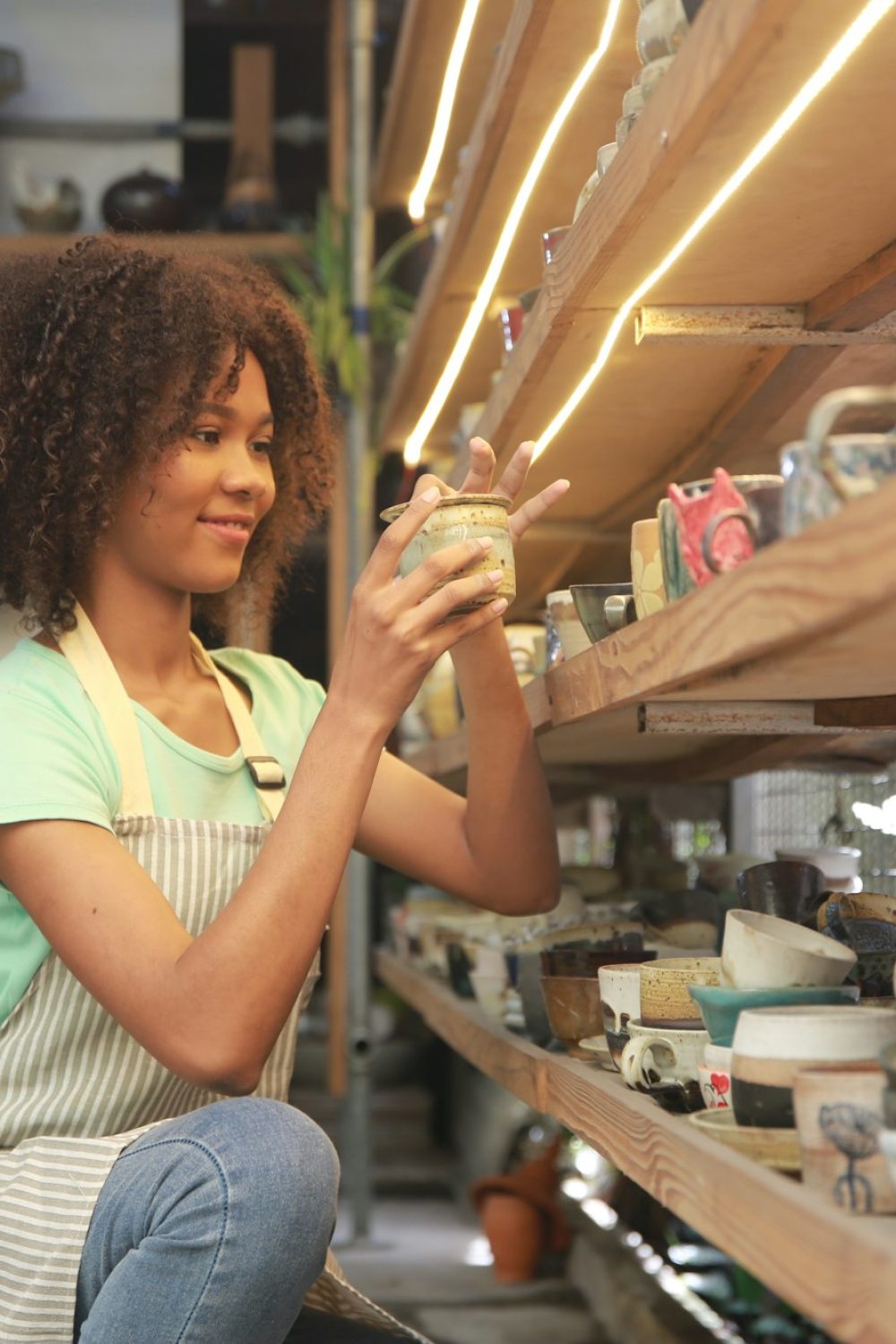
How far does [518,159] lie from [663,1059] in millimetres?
1208

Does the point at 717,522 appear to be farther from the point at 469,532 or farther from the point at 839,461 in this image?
the point at 469,532

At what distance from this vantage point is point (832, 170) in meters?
1.10

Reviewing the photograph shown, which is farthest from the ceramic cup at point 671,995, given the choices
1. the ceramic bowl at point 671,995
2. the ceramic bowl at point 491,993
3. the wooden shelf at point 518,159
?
the wooden shelf at point 518,159

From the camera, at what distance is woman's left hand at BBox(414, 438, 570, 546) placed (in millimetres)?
1405

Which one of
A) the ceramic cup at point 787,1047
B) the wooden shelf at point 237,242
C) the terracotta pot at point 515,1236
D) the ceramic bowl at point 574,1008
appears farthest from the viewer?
the wooden shelf at point 237,242

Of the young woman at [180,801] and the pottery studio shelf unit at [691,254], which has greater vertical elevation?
the pottery studio shelf unit at [691,254]

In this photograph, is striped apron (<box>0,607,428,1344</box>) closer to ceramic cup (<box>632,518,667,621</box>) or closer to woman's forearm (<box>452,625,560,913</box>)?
woman's forearm (<box>452,625,560,913</box>)

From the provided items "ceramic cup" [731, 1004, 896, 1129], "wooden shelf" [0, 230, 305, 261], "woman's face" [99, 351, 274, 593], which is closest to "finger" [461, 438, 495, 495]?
"woman's face" [99, 351, 274, 593]

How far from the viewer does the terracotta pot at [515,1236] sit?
2854 mm

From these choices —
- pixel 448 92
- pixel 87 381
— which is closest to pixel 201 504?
pixel 87 381

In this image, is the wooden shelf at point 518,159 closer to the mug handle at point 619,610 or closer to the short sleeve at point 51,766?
the mug handle at point 619,610

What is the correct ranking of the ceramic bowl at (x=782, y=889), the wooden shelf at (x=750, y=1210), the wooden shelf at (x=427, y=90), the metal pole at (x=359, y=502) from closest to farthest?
the wooden shelf at (x=750, y=1210), the ceramic bowl at (x=782, y=889), the wooden shelf at (x=427, y=90), the metal pole at (x=359, y=502)

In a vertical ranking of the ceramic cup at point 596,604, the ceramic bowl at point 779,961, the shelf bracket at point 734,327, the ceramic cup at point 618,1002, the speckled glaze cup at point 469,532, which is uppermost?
the shelf bracket at point 734,327

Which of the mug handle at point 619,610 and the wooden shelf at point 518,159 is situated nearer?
the mug handle at point 619,610
